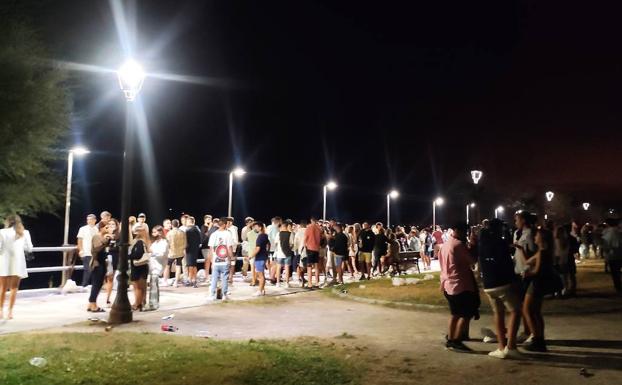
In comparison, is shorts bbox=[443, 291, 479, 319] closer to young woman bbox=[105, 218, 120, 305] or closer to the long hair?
young woman bbox=[105, 218, 120, 305]

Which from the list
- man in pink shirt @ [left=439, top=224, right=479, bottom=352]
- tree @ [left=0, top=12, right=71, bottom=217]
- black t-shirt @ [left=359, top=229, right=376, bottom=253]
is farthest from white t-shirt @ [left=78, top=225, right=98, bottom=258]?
man in pink shirt @ [left=439, top=224, right=479, bottom=352]

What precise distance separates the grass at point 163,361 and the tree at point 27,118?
7.25 feet

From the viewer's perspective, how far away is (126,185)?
→ 36.6 feet

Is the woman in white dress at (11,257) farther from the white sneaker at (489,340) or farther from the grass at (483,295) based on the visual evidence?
the white sneaker at (489,340)

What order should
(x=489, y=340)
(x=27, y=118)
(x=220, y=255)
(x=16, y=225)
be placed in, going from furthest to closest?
(x=220, y=255) → (x=16, y=225) → (x=489, y=340) → (x=27, y=118)

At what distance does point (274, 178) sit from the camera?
296 ft

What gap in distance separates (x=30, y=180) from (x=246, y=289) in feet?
27.7

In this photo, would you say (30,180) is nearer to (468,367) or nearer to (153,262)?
(153,262)

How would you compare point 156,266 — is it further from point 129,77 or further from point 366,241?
point 366,241

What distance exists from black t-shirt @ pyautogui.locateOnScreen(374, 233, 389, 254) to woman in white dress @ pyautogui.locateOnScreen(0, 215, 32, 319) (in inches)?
499

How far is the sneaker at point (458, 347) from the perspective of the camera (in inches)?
330

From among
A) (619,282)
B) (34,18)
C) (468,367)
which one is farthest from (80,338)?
(619,282)

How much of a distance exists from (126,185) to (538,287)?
7624 mm

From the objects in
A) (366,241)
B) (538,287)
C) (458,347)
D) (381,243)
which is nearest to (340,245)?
(366,241)
